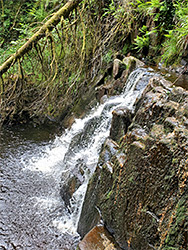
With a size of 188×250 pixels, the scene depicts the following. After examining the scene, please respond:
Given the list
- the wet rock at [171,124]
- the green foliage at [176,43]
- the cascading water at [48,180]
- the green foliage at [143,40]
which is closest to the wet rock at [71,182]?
the cascading water at [48,180]

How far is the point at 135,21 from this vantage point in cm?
630

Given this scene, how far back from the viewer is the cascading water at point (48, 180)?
12.3 feet

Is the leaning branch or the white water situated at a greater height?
the leaning branch

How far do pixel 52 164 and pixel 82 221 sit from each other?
7.73 ft

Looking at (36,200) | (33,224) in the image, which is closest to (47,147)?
(36,200)

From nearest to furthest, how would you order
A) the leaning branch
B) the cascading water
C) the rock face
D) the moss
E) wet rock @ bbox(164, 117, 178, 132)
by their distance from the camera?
the moss < the rock face < wet rock @ bbox(164, 117, 178, 132) < the leaning branch < the cascading water

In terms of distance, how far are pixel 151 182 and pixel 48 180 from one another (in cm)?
332

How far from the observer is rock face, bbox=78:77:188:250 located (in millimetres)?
2090

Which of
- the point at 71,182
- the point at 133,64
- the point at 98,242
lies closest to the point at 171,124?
the point at 98,242

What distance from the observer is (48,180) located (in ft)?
16.9

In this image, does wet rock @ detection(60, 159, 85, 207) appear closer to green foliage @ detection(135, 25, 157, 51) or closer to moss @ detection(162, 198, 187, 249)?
moss @ detection(162, 198, 187, 249)

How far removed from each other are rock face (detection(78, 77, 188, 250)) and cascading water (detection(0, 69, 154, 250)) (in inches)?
27.5

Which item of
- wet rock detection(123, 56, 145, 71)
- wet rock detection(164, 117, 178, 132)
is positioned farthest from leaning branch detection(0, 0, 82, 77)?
wet rock detection(123, 56, 145, 71)

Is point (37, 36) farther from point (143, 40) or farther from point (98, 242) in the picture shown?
point (143, 40)
